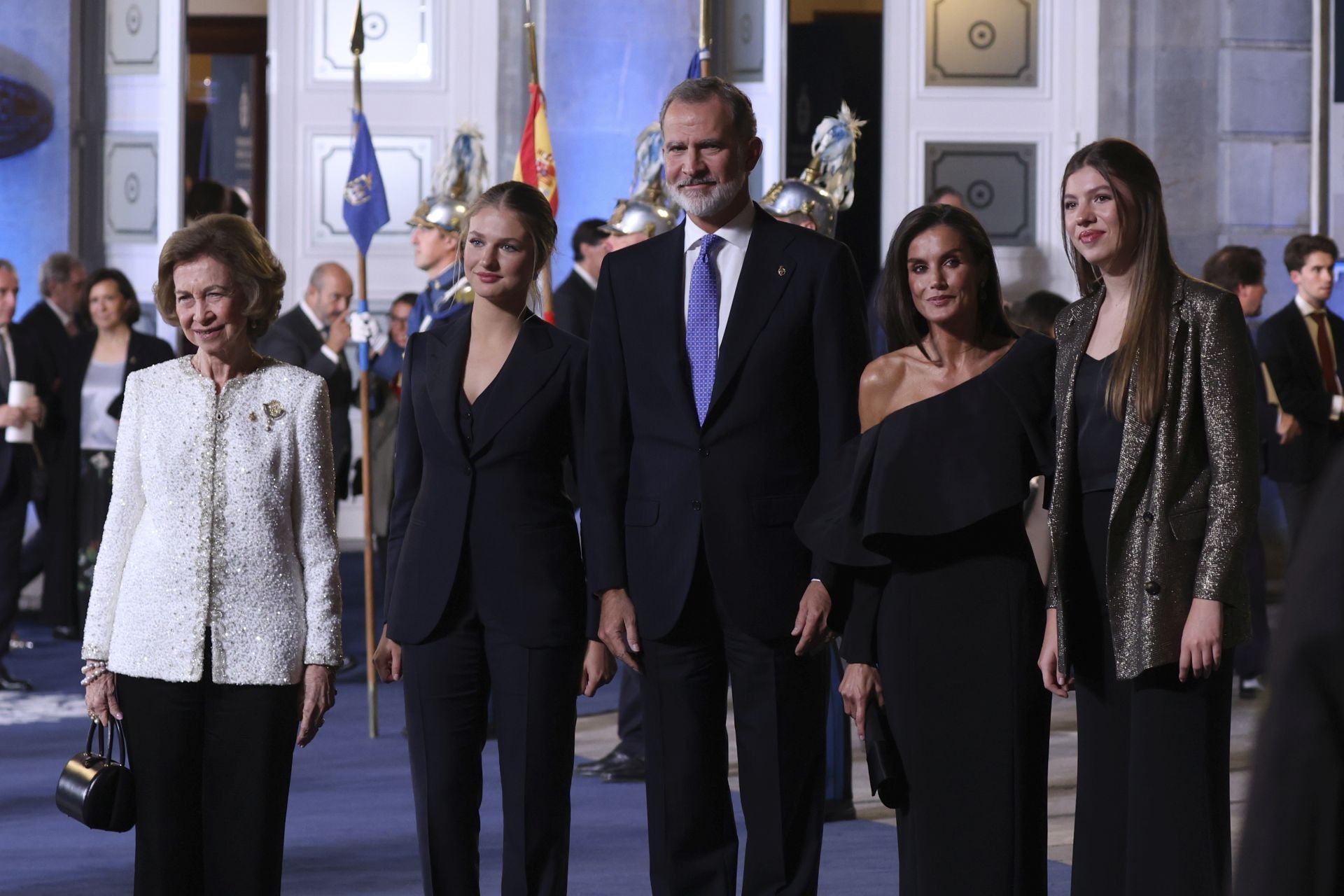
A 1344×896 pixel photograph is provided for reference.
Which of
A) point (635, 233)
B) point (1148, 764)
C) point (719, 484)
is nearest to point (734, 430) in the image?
point (719, 484)

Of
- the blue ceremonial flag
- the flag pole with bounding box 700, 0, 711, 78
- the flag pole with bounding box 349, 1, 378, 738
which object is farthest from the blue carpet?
the flag pole with bounding box 700, 0, 711, 78

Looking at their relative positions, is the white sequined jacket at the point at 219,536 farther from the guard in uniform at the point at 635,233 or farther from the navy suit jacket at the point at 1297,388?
the navy suit jacket at the point at 1297,388

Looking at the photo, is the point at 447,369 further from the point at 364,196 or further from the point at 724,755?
the point at 364,196

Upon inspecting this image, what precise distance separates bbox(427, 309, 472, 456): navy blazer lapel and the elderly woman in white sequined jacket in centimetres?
34

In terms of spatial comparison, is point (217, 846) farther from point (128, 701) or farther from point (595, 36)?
point (595, 36)

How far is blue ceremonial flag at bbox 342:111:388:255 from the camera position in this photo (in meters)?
6.93

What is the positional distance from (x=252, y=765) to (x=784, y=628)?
36.0 inches

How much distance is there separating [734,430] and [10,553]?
548cm

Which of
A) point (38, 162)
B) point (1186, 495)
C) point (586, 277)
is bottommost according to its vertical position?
point (1186, 495)

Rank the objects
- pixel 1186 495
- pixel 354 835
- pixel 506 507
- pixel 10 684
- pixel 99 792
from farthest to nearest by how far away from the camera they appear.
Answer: pixel 10 684 < pixel 354 835 < pixel 506 507 < pixel 99 792 < pixel 1186 495

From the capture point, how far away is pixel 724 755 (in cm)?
346

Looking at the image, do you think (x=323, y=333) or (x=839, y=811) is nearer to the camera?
(x=839, y=811)

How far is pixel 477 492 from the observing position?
11.7 feet

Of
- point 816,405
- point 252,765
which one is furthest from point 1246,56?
point 252,765
